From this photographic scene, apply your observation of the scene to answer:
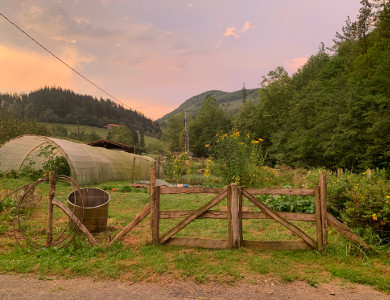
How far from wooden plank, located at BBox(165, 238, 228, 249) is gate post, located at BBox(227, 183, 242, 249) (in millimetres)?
181

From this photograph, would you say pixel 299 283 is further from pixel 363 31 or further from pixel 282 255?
pixel 363 31

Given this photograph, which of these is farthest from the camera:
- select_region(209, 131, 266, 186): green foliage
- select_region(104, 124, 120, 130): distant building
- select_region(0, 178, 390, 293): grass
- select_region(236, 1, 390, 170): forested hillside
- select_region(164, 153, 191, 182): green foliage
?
select_region(104, 124, 120, 130): distant building

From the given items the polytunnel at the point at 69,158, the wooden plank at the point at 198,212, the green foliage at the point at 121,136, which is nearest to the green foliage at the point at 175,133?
the green foliage at the point at 121,136

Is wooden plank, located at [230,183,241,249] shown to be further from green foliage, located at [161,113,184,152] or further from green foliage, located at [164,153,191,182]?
green foliage, located at [161,113,184,152]

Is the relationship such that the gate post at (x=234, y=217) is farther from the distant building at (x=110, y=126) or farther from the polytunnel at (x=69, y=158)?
the distant building at (x=110, y=126)

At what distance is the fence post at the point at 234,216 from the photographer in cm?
561

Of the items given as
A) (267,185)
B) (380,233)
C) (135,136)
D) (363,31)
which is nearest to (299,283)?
(380,233)

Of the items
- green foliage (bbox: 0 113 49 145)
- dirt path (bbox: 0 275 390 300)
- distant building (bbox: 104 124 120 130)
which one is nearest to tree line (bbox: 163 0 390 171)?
dirt path (bbox: 0 275 390 300)

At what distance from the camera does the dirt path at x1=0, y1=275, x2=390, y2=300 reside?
4004 mm

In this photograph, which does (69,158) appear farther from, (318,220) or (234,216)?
(318,220)

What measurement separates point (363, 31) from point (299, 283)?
30011 millimetres

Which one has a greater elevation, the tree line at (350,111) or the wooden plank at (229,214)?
the tree line at (350,111)

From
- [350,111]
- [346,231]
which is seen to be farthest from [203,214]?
[350,111]

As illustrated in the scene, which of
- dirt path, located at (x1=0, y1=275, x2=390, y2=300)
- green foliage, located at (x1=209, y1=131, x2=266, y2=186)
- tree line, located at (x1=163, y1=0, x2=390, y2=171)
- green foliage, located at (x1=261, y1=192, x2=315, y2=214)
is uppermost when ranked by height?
tree line, located at (x1=163, y1=0, x2=390, y2=171)
